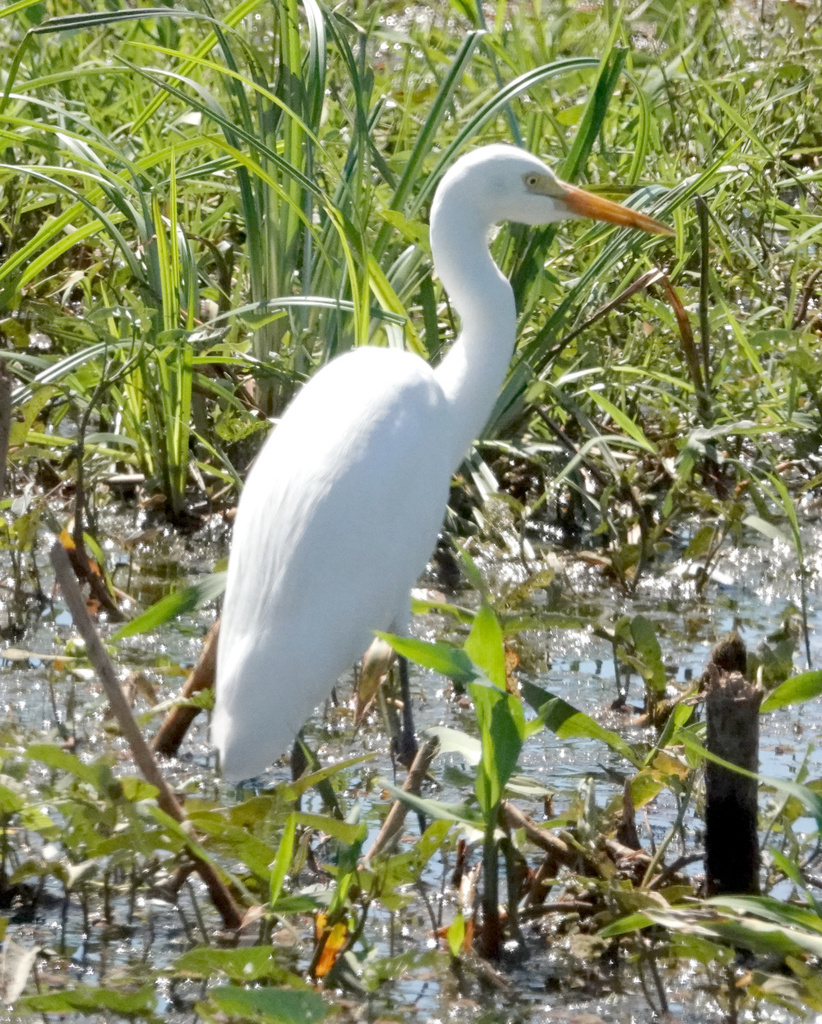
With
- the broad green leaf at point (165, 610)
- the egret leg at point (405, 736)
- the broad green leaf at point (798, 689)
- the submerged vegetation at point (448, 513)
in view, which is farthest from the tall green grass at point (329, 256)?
the broad green leaf at point (798, 689)

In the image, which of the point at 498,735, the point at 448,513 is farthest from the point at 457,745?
the point at 448,513

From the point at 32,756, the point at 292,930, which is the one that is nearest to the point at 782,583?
the point at 292,930

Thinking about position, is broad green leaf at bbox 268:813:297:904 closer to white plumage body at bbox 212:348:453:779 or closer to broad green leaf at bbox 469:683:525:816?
broad green leaf at bbox 469:683:525:816

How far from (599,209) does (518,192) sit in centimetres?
21

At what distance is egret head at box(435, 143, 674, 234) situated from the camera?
301cm

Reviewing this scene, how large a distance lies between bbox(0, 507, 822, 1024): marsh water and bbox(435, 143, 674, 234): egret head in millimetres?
773

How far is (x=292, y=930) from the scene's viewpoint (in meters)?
2.06

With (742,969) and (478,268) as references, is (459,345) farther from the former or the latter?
(742,969)

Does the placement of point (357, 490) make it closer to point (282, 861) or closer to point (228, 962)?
point (282, 861)

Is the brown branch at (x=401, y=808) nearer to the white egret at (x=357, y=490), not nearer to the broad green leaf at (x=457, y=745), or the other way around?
the broad green leaf at (x=457, y=745)

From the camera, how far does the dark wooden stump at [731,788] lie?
2199 mm

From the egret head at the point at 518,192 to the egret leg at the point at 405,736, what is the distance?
0.91m

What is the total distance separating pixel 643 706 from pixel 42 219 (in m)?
2.64

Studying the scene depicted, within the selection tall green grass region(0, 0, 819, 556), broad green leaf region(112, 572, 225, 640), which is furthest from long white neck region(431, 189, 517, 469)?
broad green leaf region(112, 572, 225, 640)
